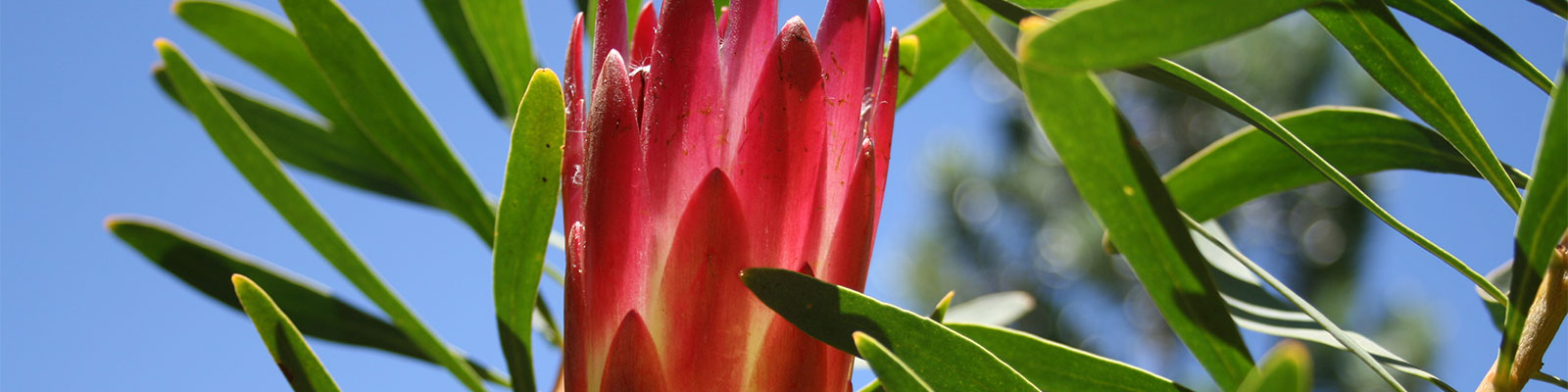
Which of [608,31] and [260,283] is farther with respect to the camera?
[260,283]

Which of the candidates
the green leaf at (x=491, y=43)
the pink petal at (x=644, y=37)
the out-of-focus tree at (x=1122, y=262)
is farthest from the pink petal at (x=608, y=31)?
the out-of-focus tree at (x=1122, y=262)

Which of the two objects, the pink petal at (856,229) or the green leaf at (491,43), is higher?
the green leaf at (491,43)

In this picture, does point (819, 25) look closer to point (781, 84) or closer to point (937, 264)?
point (781, 84)

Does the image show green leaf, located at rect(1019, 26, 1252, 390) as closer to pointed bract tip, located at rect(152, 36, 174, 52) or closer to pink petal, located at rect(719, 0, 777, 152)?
pink petal, located at rect(719, 0, 777, 152)

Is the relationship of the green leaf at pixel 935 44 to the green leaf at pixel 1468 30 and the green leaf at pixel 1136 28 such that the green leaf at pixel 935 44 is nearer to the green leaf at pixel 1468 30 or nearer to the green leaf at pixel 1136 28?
the green leaf at pixel 1468 30

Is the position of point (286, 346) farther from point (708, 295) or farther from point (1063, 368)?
point (1063, 368)

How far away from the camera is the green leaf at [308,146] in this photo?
1.87ft

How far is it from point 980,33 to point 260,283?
0.40 metres

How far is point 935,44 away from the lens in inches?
22.2

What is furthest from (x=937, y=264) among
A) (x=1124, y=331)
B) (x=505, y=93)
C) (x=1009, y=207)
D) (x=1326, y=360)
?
(x=505, y=93)

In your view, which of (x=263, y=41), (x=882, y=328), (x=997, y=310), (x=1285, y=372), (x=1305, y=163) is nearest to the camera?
(x=1285, y=372)

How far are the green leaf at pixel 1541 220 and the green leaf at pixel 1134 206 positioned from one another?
82 millimetres

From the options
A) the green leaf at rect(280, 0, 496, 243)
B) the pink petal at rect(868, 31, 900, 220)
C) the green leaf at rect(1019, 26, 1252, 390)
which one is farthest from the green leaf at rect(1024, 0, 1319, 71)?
the green leaf at rect(280, 0, 496, 243)

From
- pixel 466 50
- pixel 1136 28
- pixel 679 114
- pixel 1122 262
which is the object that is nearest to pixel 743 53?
pixel 679 114
